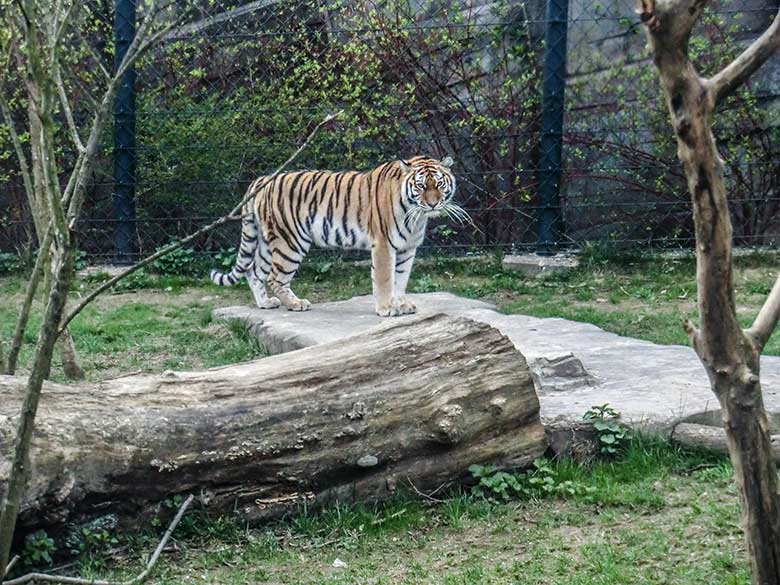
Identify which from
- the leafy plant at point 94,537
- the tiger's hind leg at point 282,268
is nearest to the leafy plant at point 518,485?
the leafy plant at point 94,537

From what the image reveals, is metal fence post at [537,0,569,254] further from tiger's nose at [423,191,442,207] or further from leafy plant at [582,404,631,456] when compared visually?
leafy plant at [582,404,631,456]

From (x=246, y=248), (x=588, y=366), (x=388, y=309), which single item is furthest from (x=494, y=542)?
(x=246, y=248)

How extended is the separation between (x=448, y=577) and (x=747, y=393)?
1.27 m

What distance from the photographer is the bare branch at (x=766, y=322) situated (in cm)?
260

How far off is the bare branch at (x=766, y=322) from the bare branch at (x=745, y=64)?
540mm

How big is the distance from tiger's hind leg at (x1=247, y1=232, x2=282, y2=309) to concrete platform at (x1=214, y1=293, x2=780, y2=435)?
570mm

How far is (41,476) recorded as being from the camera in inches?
130

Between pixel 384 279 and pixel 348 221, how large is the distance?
69 cm

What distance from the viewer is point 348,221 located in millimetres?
8164

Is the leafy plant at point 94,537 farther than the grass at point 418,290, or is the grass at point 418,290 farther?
the grass at point 418,290

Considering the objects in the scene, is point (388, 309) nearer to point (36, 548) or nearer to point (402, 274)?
point (402, 274)

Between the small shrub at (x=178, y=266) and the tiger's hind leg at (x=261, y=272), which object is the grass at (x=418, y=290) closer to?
the small shrub at (x=178, y=266)

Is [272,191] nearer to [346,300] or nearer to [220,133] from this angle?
[346,300]

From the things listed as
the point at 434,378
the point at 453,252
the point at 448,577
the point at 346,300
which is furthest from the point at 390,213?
the point at 448,577
